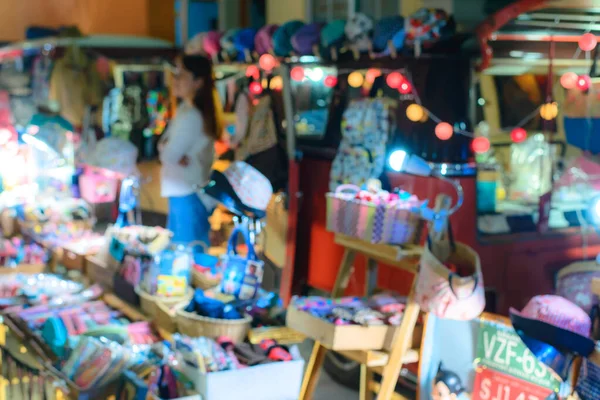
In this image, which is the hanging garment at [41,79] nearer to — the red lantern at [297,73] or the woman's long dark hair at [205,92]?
the woman's long dark hair at [205,92]

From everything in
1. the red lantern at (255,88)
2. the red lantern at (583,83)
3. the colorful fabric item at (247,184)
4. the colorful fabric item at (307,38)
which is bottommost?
the colorful fabric item at (247,184)

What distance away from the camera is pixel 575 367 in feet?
8.55

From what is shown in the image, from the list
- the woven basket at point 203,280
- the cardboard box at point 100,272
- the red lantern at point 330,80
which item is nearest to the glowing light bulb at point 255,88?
the red lantern at point 330,80

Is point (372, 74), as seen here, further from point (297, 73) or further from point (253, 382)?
point (253, 382)

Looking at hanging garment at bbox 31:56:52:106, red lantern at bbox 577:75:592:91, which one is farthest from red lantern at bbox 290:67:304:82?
hanging garment at bbox 31:56:52:106

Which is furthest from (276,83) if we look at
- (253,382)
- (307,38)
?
(253,382)

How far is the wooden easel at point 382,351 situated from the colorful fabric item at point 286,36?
191 cm

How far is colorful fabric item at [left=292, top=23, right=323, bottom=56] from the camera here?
16.8 feet

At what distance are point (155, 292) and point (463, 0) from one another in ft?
8.53

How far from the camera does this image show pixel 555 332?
2598mm

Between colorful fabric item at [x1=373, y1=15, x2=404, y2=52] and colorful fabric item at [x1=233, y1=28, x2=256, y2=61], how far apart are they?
4.85 ft

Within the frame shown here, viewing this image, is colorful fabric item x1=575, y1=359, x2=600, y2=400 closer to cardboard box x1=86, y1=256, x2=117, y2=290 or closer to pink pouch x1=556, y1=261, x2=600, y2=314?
pink pouch x1=556, y1=261, x2=600, y2=314

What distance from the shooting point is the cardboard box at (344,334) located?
3.24 m

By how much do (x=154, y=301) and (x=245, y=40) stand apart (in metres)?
2.60
